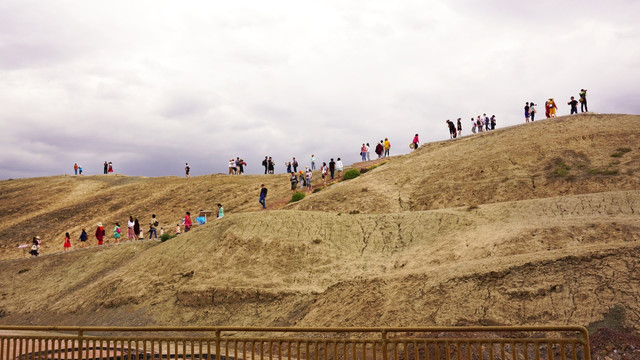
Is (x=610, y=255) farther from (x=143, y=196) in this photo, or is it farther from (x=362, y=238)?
(x=143, y=196)

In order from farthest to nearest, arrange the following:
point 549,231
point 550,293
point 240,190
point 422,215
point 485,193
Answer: point 240,190, point 485,193, point 422,215, point 549,231, point 550,293

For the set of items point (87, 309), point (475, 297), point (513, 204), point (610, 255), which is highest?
point (513, 204)

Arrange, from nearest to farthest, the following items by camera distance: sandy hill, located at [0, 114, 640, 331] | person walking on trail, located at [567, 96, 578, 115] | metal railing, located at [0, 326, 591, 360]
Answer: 1. metal railing, located at [0, 326, 591, 360]
2. sandy hill, located at [0, 114, 640, 331]
3. person walking on trail, located at [567, 96, 578, 115]

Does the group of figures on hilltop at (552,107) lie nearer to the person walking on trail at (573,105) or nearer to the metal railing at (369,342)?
the person walking on trail at (573,105)

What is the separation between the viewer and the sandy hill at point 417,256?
15688 millimetres

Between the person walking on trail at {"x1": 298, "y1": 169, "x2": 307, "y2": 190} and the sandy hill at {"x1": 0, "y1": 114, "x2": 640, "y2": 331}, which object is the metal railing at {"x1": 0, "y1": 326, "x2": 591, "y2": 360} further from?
the person walking on trail at {"x1": 298, "y1": 169, "x2": 307, "y2": 190}

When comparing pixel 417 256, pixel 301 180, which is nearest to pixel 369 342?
pixel 417 256

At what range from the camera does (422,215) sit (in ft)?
90.3

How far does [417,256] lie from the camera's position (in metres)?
22.7

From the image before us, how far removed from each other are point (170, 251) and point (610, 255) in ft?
71.2

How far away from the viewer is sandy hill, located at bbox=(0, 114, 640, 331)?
15.7m

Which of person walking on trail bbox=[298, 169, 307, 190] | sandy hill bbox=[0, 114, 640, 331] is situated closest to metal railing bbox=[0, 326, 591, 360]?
sandy hill bbox=[0, 114, 640, 331]

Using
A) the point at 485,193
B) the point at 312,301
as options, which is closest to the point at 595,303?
the point at 312,301

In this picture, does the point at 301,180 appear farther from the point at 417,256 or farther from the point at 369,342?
the point at 369,342
